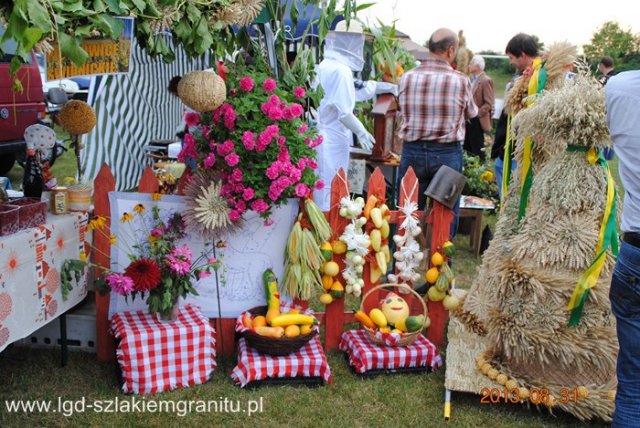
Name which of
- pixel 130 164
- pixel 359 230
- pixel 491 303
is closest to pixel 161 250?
pixel 359 230

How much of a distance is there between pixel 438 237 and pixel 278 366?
4.29 ft

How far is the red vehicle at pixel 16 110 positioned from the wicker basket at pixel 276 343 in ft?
18.4

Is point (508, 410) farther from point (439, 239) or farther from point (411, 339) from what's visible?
point (439, 239)

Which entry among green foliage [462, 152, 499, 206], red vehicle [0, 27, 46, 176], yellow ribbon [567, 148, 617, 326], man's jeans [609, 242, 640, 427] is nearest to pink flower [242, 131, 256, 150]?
yellow ribbon [567, 148, 617, 326]

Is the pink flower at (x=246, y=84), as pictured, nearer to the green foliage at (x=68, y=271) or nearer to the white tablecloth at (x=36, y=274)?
the white tablecloth at (x=36, y=274)

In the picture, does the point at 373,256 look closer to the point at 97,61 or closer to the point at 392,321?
the point at 392,321

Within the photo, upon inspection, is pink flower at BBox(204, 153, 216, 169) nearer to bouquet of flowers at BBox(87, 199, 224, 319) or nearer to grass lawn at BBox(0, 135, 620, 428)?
bouquet of flowers at BBox(87, 199, 224, 319)

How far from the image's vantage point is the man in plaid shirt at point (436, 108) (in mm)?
4684

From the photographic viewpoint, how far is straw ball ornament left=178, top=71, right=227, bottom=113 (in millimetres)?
3014

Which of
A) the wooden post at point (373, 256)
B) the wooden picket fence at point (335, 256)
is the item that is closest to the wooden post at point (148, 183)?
the wooden picket fence at point (335, 256)

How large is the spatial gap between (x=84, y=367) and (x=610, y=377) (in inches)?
115

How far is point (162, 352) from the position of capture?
10.9 feet

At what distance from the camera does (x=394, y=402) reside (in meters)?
3.36

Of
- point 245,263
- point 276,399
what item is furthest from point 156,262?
point 276,399
